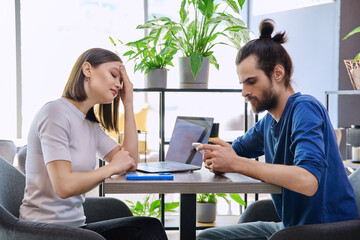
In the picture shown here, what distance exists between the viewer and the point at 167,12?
7355mm

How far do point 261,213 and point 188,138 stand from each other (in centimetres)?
48

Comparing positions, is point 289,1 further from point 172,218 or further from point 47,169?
point 47,169

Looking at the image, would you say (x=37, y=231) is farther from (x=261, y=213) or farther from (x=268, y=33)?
(x=268, y=33)

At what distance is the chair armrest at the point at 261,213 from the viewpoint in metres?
1.88

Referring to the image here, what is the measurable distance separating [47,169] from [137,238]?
427 millimetres

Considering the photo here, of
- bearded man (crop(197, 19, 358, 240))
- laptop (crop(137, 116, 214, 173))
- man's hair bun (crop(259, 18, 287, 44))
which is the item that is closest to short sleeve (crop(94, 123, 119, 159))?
laptop (crop(137, 116, 214, 173))

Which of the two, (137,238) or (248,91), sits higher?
(248,91)

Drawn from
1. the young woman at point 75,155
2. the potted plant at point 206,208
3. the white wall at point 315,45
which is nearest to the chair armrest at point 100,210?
the young woman at point 75,155

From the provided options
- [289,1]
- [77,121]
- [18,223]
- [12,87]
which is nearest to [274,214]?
[77,121]

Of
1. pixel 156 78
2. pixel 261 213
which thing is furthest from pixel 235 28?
pixel 261 213

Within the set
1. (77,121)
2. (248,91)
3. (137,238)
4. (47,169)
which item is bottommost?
(137,238)

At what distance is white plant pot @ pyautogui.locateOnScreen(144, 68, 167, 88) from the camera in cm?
261

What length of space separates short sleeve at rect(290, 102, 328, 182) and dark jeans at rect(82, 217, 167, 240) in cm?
61

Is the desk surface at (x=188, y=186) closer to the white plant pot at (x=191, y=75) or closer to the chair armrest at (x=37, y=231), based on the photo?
the chair armrest at (x=37, y=231)
